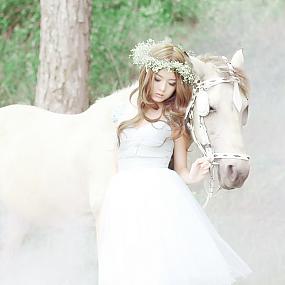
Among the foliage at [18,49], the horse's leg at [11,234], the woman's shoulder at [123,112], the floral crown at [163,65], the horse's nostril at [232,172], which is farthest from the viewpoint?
the foliage at [18,49]

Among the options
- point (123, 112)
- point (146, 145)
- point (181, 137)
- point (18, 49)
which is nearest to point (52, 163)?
point (123, 112)

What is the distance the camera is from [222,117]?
4090 mm

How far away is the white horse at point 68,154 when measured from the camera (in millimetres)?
4102

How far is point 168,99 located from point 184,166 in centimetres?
36

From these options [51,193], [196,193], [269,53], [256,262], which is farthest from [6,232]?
[269,53]

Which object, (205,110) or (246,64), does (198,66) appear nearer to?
(205,110)

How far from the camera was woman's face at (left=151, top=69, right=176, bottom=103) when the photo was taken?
4.16 m

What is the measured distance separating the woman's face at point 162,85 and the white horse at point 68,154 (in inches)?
5.9

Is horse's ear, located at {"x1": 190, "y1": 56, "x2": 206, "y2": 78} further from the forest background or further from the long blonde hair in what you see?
the forest background

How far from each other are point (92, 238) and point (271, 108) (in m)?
3.90

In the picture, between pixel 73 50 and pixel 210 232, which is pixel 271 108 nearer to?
pixel 73 50

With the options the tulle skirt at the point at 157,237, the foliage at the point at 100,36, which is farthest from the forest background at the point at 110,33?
the tulle skirt at the point at 157,237

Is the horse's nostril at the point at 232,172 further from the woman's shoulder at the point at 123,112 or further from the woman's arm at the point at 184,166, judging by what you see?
Answer: the woman's shoulder at the point at 123,112

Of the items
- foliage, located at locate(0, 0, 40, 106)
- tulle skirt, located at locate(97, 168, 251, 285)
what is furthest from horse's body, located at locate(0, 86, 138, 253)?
foliage, located at locate(0, 0, 40, 106)
